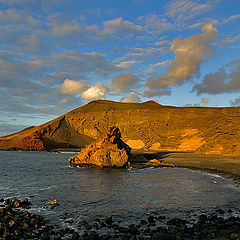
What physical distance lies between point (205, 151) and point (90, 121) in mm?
86431

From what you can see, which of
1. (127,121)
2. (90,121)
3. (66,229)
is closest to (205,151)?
(66,229)

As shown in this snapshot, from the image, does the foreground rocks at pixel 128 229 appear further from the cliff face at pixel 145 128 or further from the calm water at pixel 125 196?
the cliff face at pixel 145 128

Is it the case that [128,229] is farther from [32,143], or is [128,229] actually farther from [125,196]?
[32,143]

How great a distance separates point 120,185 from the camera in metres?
25.9

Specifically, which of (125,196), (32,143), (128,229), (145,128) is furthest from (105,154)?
(32,143)

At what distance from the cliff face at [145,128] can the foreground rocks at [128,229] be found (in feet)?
165

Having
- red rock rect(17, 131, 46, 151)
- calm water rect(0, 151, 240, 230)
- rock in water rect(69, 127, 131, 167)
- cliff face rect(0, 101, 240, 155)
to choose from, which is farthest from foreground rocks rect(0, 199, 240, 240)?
red rock rect(17, 131, 46, 151)

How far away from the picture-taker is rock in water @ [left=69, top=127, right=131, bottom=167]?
41.1m

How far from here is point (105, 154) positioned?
1629 inches

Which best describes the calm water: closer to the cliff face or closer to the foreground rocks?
the foreground rocks

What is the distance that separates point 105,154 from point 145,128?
75.3 m

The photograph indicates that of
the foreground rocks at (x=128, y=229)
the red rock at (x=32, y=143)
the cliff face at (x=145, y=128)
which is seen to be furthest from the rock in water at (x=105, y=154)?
the red rock at (x=32, y=143)

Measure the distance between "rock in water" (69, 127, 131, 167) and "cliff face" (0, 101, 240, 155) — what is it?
32.6 m

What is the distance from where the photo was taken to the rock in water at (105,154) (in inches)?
1619
